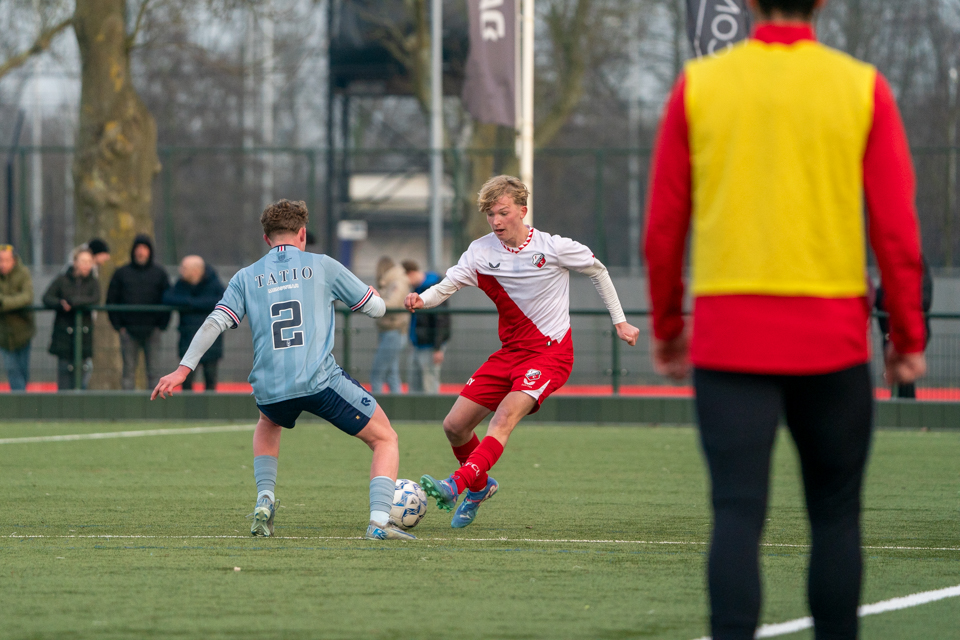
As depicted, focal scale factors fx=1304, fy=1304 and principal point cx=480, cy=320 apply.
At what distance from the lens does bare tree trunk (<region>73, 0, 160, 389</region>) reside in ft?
58.1

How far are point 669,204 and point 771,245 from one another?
27 cm

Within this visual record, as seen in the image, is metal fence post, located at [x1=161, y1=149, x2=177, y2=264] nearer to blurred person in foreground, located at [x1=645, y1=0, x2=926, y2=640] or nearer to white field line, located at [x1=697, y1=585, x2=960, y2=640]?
white field line, located at [x1=697, y1=585, x2=960, y2=640]

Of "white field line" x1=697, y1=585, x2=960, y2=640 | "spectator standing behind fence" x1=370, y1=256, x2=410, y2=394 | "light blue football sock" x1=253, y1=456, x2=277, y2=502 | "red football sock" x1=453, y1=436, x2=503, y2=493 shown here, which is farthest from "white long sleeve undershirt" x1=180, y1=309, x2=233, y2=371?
"spectator standing behind fence" x1=370, y1=256, x2=410, y2=394

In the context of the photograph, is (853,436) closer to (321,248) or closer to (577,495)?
(577,495)

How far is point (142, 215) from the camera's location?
1817 centimetres

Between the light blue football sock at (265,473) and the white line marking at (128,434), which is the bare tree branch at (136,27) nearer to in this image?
the white line marking at (128,434)

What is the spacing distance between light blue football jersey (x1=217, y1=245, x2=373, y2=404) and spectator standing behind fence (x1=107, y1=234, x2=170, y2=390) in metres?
8.69

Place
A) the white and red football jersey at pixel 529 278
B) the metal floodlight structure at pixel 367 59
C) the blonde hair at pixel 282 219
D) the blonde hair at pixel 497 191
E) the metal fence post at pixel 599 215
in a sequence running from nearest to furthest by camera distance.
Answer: the blonde hair at pixel 282 219, the blonde hair at pixel 497 191, the white and red football jersey at pixel 529 278, the metal fence post at pixel 599 215, the metal floodlight structure at pixel 367 59

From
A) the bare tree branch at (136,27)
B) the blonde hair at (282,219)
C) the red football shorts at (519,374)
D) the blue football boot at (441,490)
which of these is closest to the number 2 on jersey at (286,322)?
the blonde hair at (282,219)

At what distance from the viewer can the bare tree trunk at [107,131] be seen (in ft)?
58.1

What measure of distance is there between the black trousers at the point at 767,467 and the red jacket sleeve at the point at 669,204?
25 cm

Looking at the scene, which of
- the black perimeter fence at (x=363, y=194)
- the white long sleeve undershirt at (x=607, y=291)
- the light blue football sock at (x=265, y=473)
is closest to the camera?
the light blue football sock at (x=265, y=473)

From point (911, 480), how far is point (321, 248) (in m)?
17.1

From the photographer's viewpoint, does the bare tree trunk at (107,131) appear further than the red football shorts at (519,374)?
Yes
